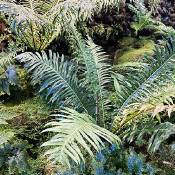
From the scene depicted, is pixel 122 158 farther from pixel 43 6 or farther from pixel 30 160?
pixel 43 6

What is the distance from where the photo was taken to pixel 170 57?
1647 millimetres

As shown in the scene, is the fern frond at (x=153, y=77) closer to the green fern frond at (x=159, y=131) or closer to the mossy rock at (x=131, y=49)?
the green fern frond at (x=159, y=131)

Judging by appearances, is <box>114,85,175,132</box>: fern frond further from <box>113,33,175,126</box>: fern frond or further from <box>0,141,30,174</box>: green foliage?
<box>0,141,30,174</box>: green foliage

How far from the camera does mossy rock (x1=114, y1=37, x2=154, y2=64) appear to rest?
3102 millimetres

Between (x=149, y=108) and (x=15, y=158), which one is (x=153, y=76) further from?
(x=15, y=158)

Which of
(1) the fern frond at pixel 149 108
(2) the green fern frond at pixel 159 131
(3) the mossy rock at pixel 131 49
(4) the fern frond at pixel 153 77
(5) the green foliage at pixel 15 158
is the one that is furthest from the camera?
(3) the mossy rock at pixel 131 49

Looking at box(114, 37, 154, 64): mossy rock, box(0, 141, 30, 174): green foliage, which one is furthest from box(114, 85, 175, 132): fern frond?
box(114, 37, 154, 64): mossy rock

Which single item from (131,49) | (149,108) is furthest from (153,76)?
(131,49)

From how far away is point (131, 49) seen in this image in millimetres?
3348

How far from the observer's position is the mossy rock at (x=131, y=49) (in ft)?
10.2

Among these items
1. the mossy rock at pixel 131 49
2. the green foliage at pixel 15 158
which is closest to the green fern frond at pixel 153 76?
the green foliage at pixel 15 158

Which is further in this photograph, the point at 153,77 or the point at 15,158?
the point at 153,77

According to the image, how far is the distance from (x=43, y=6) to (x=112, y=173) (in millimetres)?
2732

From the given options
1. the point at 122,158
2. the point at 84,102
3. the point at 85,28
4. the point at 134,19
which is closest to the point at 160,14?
the point at 134,19
